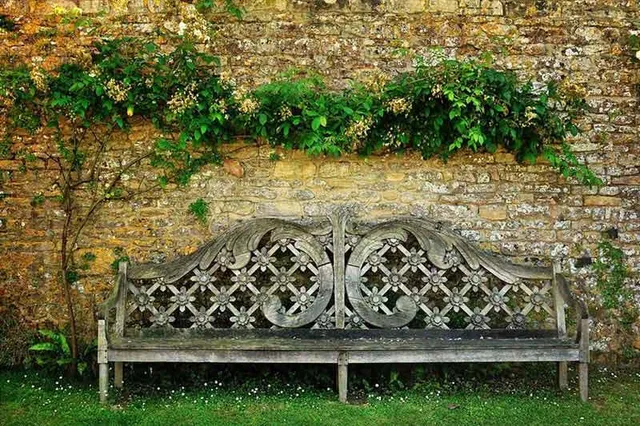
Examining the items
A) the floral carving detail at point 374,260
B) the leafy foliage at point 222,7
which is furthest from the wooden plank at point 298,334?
the leafy foliage at point 222,7

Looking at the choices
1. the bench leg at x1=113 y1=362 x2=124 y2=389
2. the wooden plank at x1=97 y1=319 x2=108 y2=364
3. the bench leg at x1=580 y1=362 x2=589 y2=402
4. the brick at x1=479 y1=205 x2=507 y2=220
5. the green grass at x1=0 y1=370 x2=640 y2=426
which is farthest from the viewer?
the brick at x1=479 y1=205 x2=507 y2=220

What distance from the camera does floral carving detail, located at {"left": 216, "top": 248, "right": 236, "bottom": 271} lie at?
A: 4872mm

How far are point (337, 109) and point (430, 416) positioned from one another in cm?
256

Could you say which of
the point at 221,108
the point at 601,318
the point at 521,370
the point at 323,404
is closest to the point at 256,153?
the point at 221,108

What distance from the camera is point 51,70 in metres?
5.15

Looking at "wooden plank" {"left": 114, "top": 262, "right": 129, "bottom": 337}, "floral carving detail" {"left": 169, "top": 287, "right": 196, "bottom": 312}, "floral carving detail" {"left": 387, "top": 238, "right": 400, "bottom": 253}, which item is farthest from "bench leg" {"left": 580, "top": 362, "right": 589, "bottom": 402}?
"wooden plank" {"left": 114, "top": 262, "right": 129, "bottom": 337}

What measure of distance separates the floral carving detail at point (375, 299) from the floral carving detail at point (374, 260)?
0.17 m

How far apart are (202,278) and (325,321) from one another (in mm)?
1052

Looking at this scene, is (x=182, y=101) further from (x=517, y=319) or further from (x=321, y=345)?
(x=517, y=319)

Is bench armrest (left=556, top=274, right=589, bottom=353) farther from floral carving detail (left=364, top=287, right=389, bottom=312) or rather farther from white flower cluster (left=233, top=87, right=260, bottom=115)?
white flower cluster (left=233, top=87, right=260, bottom=115)

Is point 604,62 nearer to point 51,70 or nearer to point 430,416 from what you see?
point 430,416

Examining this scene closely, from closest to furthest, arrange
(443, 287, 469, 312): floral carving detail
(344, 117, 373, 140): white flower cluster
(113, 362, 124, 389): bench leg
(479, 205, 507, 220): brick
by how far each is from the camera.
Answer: (113, 362, 124, 389): bench leg → (443, 287, 469, 312): floral carving detail → (344, 117, 373, 140): white flower cluster → (479, 205, 507, 220): brick

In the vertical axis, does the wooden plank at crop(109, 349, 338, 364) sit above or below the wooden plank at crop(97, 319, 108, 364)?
below

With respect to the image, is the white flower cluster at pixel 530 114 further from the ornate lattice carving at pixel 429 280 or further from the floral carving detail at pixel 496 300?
the floral carving detail at pixel 496 300
